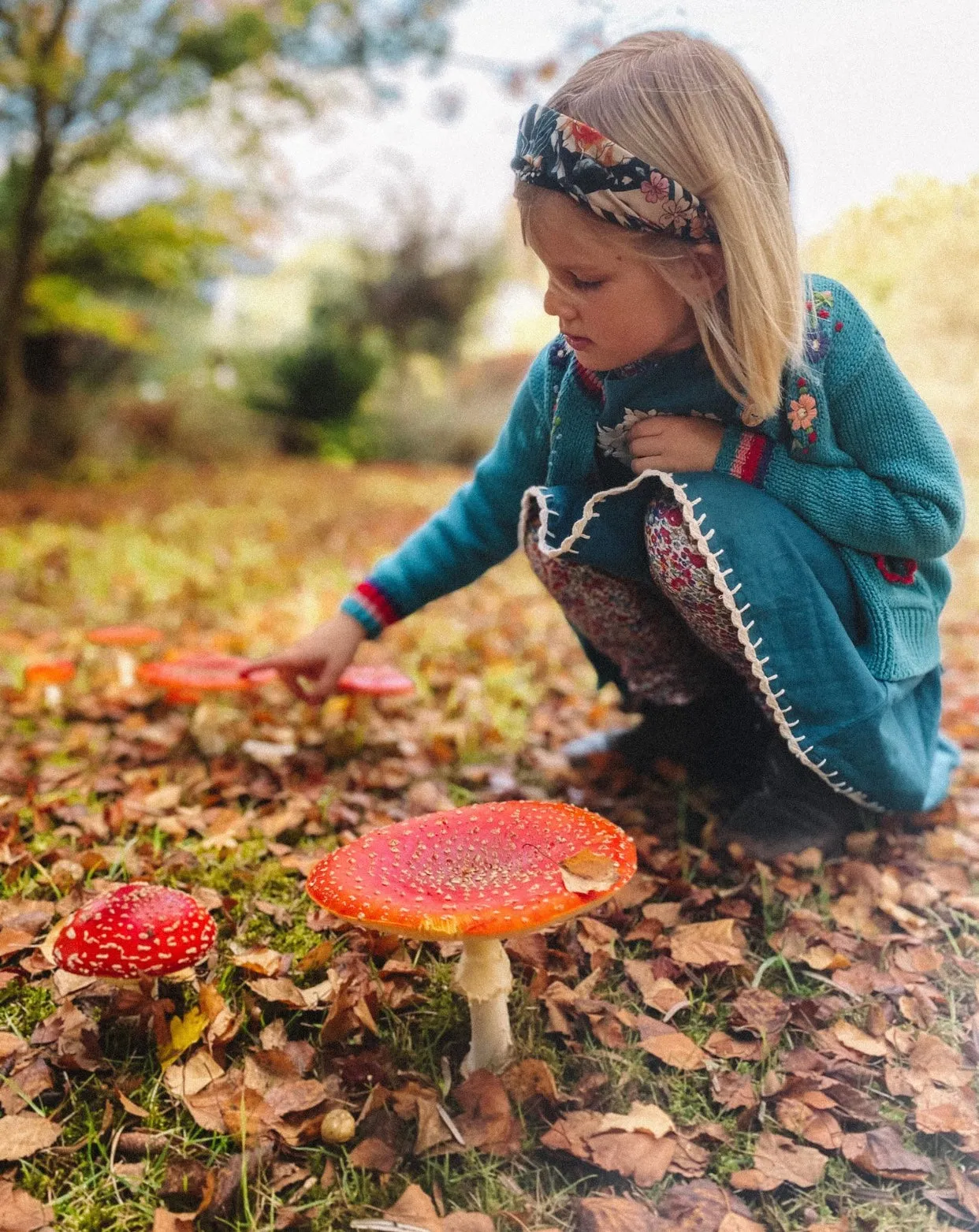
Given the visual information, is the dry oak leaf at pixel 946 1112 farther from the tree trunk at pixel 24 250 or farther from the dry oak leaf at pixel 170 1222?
the tree trunk at pixel 24 250

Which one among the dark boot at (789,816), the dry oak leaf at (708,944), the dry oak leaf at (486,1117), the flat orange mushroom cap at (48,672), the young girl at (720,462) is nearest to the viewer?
the dry oak leaf at (486,1117)

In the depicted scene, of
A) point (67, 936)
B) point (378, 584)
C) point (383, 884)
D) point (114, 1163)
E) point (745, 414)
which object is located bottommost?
point (114, 1163)

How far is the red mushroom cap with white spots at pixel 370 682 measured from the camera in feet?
7.02

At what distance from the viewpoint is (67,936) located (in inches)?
50.4

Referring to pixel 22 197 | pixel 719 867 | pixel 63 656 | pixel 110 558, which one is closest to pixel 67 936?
pixel 719 867

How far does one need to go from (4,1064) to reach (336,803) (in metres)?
0.81

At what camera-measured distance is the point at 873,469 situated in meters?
1.59

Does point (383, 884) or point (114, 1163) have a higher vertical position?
point (383, 884)

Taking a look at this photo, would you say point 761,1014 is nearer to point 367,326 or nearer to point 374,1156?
point 374,1156

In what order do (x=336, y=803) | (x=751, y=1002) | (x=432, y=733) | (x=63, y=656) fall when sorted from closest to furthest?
1. (x=751, y=1002)
2. (x=336, y=803)
3. (x=432, y=733)
4. (x=63, y=656)

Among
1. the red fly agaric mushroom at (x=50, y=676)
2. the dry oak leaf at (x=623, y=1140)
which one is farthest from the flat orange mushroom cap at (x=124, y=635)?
the dry oak leaf at (x=623, y=1140)

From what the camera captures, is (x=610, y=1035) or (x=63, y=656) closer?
(x=610, y=1035)

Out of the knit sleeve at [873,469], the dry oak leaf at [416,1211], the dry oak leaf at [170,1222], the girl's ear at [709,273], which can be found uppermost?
the girl's ear at [709,273]

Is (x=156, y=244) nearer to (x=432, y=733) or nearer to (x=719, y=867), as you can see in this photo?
(x=432, y=733)
